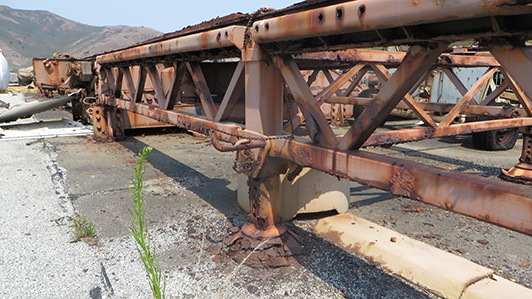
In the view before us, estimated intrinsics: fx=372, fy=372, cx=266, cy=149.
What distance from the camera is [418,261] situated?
10.4ft

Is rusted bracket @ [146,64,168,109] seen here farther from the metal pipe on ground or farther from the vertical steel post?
the metal pipe on ground

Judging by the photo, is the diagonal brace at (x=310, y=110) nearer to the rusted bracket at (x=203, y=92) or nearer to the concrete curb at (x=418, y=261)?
the rusted bracket at (x=203, y=92)

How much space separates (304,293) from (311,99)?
1.45m

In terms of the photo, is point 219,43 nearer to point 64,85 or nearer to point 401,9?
point 401,9

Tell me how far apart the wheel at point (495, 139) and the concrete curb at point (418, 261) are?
554 centimetres

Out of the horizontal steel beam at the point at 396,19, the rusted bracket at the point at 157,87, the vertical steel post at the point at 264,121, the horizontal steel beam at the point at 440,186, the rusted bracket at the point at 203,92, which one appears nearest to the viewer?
the horizontal steel beam at the point at 396,19

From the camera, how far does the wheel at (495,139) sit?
805cm

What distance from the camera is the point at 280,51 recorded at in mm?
2840

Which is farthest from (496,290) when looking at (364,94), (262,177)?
(364,94)

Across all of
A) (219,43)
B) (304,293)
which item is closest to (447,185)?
(304,293)

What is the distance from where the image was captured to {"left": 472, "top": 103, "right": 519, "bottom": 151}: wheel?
805 centimetres

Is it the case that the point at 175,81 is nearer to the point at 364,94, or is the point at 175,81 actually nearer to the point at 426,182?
the point at 426,182

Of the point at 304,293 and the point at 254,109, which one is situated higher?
the point at 254,109

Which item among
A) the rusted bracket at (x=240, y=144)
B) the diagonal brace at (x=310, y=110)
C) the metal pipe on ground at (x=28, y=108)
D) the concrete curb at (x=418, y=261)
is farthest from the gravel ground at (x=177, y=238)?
the metal pipe on ground at (x=28, y=108)
